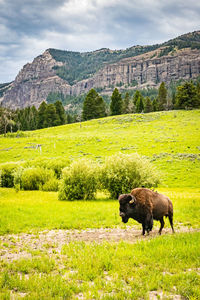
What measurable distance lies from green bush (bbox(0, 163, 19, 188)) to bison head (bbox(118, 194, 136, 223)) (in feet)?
86.2

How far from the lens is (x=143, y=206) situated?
372 inches

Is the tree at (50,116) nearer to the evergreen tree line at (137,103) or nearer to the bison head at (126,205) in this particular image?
the evergreen tree line at (137,103)

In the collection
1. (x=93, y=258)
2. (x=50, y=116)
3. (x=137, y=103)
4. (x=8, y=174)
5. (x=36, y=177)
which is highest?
(x=137, y=103)

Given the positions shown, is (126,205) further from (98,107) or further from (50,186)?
(98,107)

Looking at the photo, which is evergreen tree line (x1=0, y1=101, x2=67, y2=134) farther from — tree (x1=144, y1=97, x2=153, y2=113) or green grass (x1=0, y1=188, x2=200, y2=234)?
green grass (x1=0, y1=188, x2=200, y2=234)

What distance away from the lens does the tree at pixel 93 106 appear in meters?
95.1

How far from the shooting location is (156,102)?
105062 millimetres

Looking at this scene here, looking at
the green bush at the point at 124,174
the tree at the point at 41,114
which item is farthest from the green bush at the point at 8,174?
the tree at the point at 41,114

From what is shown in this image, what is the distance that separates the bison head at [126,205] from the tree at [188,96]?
277 feet

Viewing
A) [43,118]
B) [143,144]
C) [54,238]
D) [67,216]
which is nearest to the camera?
[54,238]

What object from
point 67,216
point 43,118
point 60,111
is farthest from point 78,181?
point 60,111

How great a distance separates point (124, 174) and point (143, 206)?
1128cm

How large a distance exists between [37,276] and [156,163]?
35667 mm

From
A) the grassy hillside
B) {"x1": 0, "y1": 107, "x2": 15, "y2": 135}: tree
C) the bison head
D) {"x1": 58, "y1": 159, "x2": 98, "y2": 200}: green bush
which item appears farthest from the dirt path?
{"x1": 0, "y1": 107, "x2": 15, "y2": 135}: tree
